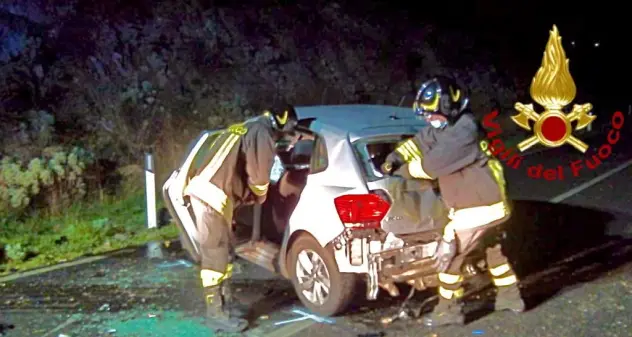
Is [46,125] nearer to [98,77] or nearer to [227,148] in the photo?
[98,77]

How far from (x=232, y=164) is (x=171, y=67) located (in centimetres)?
979

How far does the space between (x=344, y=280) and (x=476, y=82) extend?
63.4 feet

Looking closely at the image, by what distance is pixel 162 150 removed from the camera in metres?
11.3

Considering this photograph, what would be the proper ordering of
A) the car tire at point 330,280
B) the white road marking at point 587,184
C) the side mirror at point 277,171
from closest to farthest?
the car tire at point 330,280
the side mirror at point 277,171
the white road marking at point 587,184

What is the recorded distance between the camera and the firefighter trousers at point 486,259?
17.0 ft

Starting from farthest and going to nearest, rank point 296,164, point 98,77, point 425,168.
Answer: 1. point 98,77
2. point 296,164
3. point 425,168

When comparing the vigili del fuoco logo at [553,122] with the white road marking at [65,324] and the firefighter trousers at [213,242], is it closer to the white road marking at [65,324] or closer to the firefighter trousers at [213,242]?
the firefighter trousers at [213,242]

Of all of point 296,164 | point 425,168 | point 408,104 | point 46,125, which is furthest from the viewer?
point 408,104

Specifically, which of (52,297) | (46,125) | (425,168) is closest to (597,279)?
(425,168)

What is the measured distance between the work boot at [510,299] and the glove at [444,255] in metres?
0.64

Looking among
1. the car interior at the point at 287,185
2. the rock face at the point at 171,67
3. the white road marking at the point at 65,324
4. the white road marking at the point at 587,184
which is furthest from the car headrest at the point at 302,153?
the rock face at the point at 171,67

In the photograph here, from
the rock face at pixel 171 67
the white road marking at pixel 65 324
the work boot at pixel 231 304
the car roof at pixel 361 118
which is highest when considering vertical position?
the rock face at pixel 171 67

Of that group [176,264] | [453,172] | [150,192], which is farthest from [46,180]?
[453,172]

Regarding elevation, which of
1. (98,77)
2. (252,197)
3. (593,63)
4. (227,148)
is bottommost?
(252,197)
